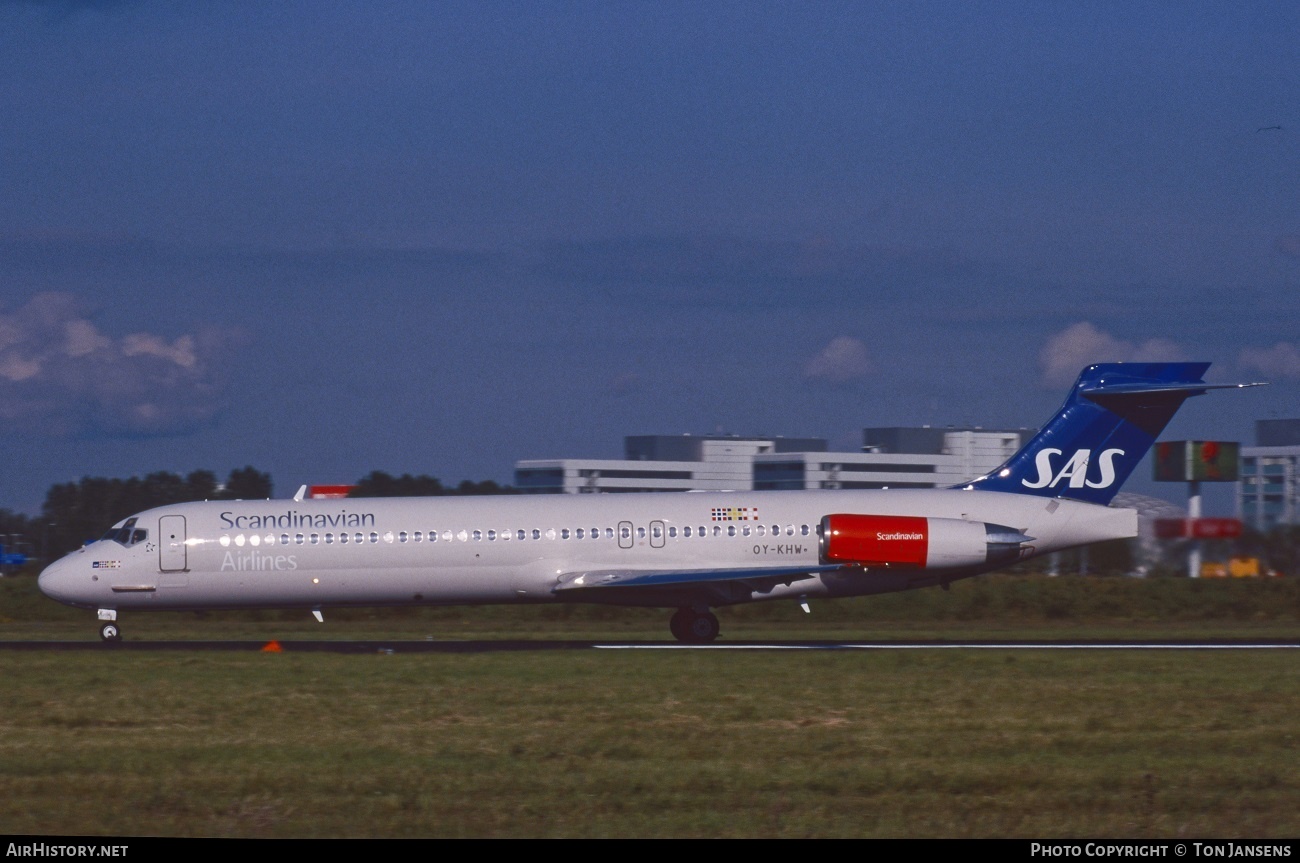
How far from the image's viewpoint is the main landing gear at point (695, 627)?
31484 millimetres

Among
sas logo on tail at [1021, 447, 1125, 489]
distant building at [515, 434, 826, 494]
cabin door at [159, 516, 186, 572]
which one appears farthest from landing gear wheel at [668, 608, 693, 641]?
distant building at [515, 434, 826, 494]

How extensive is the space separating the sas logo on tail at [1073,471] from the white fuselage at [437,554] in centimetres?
245

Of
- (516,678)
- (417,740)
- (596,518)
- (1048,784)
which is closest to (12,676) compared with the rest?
(516,678)

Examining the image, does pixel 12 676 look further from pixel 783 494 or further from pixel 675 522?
pixel 783 494

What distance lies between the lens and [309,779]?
14.2 metres

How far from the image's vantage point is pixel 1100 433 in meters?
33.7

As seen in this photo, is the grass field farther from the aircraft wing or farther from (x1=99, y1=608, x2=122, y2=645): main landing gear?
the aircraft wing

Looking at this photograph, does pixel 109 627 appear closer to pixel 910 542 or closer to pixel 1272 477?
pixel 910 542

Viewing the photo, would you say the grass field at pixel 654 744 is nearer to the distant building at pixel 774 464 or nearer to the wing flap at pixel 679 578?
the wing flap at pixel 679 578

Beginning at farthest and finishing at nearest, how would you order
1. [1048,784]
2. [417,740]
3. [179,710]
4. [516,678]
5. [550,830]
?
1. [516,678]
2. [179,710]
3. [417,740]
4. [1048,784]
5. [550,830]

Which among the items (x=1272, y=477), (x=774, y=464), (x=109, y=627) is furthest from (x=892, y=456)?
(x=109, y=627)

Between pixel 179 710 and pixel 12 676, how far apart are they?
5.30 metres

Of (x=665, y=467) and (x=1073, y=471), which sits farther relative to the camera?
(x=665, y=467)

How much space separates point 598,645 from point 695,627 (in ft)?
7.71
